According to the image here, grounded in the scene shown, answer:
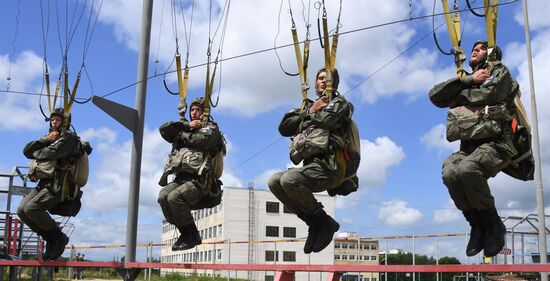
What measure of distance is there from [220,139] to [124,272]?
2.27 meters

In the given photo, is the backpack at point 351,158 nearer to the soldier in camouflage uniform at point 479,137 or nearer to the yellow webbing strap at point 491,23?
the soldier in camouflage uniform at point 479,137

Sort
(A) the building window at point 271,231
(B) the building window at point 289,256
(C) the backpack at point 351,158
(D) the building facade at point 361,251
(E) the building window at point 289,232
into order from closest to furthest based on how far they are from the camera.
Answer: (C) the backpack at point 351,158
(D) the building facade at point 361,251
(B) the building window at point 289,256
(A) the building window at point 271,231
(E) the building window at point 289,232

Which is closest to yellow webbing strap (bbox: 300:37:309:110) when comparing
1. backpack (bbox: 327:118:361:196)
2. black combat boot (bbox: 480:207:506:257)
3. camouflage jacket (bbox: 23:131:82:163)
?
backpack (bbox: 327:118:361:196)

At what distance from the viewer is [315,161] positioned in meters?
6.14

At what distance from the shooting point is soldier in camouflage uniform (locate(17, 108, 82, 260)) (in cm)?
817

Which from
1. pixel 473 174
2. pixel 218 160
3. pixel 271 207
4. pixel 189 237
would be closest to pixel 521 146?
pixel 473 174

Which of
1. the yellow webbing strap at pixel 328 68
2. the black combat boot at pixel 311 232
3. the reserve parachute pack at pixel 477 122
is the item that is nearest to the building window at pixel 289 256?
the black combat boot at pixel 311 232

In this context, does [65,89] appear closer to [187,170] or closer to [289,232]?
[187,170]

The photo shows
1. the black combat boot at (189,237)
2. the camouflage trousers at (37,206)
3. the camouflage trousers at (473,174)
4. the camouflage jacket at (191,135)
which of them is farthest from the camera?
the camouflage trousers at (37,206)

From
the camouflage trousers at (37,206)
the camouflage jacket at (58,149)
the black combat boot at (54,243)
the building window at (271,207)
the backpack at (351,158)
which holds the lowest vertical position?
the black combat boot at (54,243)

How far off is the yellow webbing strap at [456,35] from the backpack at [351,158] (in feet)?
3.83

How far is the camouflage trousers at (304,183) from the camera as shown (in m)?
6.11

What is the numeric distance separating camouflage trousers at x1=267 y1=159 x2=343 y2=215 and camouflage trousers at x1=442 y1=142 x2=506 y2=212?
3.63 ft

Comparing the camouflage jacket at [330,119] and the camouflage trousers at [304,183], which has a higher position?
the camouflage jacket at [330,119]
